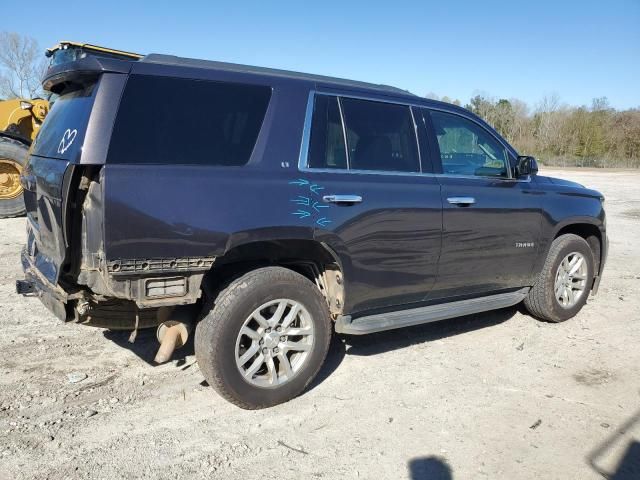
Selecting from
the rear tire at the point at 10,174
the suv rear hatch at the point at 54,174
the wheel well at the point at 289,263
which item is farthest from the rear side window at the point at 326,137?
the rear tire at the point at 10,174

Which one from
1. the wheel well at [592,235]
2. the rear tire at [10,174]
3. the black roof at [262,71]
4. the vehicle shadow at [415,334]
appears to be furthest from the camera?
the rear tire at [10,174]

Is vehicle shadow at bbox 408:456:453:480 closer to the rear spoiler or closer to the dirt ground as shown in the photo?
the dirt ground

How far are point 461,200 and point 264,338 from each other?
1.92 meters

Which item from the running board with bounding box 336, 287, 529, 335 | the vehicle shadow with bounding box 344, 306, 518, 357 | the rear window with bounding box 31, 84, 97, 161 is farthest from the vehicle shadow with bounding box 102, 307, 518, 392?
the rear window with bounding box 31, 84, 97, 161

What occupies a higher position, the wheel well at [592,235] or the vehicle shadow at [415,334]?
the wheel well at [592,235]

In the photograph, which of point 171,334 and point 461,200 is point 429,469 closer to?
point 171,334

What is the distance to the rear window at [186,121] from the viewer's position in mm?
2957

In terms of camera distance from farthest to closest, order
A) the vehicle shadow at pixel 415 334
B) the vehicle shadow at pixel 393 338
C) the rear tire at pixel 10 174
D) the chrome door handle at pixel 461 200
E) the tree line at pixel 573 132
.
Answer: the tree line at pixel 573 132, the rear tire at pixel 10 174, the vehicle shadow at pixel 415 334, the vehicle shadow at pixel 393 338, the chrome door handle at pixel 461 200

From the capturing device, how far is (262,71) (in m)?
3.58

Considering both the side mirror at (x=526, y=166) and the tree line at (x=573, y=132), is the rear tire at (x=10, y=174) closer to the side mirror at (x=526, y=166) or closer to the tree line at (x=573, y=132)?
the side mirror at (x=526, y=166)

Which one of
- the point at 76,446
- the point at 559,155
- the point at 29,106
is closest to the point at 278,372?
the point at 76,446

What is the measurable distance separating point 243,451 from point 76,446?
3.03 ft

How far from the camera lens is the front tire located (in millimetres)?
3244

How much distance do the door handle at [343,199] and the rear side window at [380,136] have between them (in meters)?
0.26
